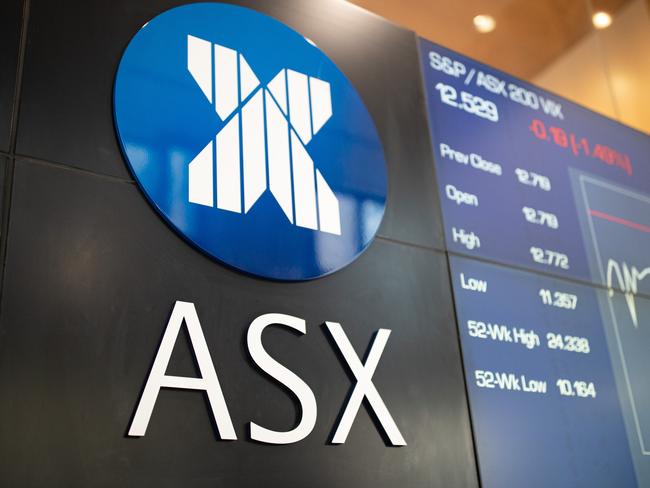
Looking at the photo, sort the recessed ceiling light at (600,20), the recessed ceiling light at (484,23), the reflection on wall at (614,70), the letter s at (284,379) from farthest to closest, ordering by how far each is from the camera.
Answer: the recessed ceiling light at (600,20), the reflection on wall at (614,70), the recessed ceiling light at (484,23), the letter s at (284,379)

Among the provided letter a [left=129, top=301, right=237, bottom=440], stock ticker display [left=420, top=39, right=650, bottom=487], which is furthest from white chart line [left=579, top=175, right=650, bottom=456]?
letter a [left=129, top=301, right=237, bottom=440]

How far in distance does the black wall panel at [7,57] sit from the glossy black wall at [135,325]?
11 millimetres

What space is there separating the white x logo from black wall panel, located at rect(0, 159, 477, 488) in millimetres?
183

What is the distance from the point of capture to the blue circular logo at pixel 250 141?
1801 millimetres

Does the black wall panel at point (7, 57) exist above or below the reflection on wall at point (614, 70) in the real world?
below

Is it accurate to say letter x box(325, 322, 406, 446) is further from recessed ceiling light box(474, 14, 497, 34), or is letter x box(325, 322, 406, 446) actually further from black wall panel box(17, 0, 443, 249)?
recessed ceiling light box(474, 14, 497, 34)

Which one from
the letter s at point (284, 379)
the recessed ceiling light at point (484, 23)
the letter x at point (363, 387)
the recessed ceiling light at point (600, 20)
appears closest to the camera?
the letter s at point (284, 379)

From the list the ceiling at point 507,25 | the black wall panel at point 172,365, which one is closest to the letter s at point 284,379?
the black wall panel at point 172,365

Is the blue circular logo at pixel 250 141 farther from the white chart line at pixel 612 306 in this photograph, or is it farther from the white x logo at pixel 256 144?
the white chart line at pixel 612 306

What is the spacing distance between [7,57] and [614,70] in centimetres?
326

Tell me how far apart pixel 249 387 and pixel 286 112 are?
842 mm

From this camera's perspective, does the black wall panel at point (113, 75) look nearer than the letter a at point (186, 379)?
No

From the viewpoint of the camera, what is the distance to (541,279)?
2518mm

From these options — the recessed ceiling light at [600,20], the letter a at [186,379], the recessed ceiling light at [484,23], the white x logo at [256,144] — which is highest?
the recessed ceiling light at [600,20]
